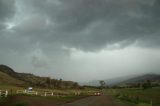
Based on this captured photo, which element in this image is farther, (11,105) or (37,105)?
(37,105)

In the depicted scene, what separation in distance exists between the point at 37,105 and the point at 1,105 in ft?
14.3

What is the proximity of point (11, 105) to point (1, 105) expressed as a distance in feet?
3.60

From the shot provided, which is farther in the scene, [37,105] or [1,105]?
[37,105]

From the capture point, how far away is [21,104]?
34.1 meters

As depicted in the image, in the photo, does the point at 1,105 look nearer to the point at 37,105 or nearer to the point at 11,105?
the point at 11,105

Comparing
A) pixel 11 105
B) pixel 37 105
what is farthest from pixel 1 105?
pixel 37 105

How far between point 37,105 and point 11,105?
363 cm

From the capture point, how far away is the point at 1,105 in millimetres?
33281

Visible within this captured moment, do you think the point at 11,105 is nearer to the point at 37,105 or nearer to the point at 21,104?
the point at 21,104

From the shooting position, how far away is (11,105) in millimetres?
33156

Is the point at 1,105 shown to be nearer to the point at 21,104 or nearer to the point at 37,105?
the point at 21,104

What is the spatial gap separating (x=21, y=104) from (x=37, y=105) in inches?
92.3
